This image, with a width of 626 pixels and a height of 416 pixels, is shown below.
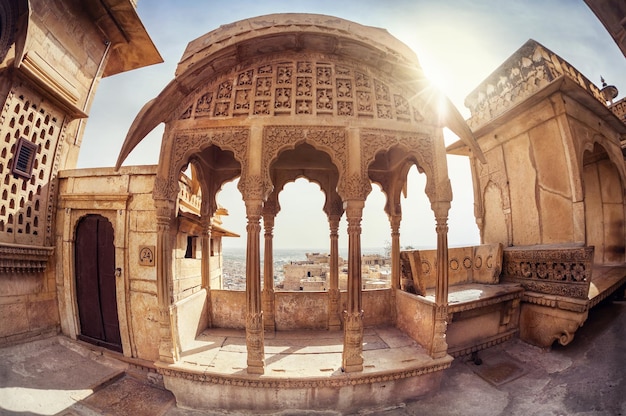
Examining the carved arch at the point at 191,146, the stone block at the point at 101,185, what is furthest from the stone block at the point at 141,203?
the carved arch at the point at 191,146

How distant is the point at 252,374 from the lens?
162 inches

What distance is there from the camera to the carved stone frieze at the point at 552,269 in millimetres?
5116

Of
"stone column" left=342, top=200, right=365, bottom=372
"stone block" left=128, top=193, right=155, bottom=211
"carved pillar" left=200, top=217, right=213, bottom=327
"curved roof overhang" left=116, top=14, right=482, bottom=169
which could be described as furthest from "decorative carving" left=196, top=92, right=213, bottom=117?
"stone column" left=342, top=200, right=365, bottom=372

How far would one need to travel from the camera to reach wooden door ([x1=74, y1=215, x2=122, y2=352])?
5.93 meters

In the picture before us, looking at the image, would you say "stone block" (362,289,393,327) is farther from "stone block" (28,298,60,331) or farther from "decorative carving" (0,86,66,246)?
"decorative carving" (0,86,66,246)

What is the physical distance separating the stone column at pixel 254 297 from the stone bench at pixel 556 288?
5916 millimetres

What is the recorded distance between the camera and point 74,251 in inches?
245

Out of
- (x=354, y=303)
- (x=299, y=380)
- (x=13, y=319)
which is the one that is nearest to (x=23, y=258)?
(x=13, y=319)

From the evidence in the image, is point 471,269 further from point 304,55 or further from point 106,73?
point 106,73

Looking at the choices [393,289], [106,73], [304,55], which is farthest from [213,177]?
[106,73]

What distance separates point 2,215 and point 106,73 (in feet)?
20.4

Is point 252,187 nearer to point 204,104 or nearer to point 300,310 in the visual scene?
point 204,104

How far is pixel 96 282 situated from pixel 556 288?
33.7 ft

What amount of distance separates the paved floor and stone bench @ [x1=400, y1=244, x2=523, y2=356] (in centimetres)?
38
